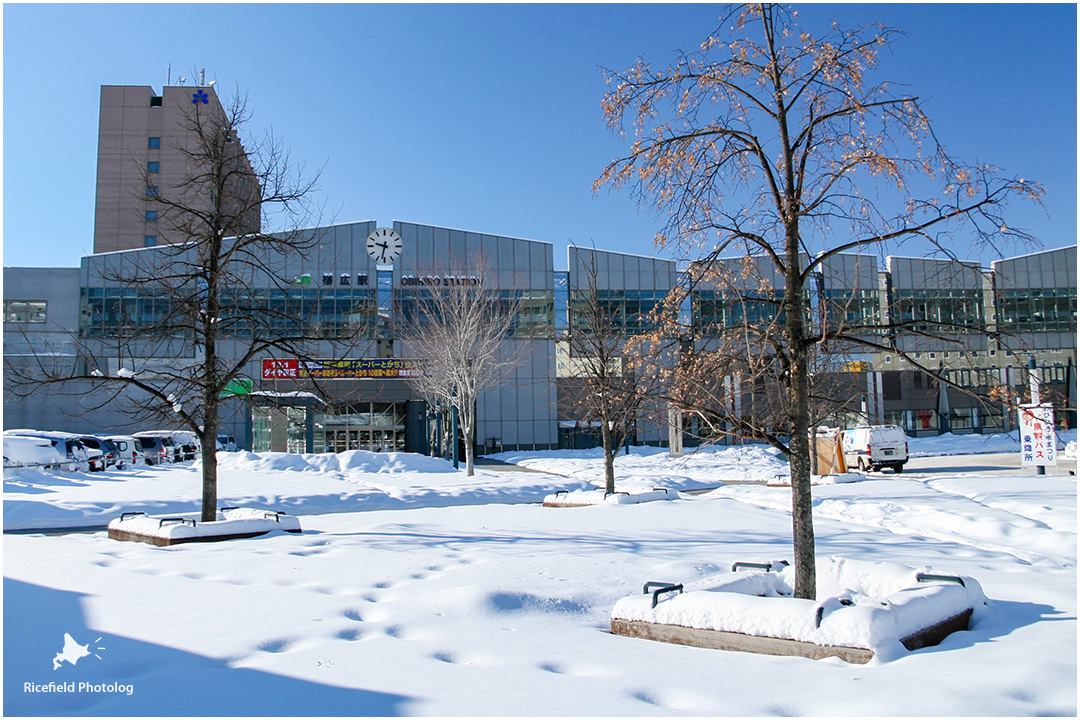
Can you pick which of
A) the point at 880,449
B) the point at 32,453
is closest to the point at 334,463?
the point at 32,453

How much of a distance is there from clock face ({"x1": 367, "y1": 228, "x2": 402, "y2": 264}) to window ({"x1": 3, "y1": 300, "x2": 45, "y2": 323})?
73.3 feet

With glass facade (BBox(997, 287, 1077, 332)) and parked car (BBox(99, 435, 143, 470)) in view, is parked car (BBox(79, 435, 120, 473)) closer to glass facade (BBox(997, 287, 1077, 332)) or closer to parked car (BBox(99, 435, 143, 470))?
parked car (BBox(99, 435, 143, 470))

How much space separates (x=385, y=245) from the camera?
148ft

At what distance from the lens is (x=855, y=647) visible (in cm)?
450

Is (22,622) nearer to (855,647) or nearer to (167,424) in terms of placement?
(855,647)

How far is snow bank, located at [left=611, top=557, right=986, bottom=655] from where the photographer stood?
181 inches

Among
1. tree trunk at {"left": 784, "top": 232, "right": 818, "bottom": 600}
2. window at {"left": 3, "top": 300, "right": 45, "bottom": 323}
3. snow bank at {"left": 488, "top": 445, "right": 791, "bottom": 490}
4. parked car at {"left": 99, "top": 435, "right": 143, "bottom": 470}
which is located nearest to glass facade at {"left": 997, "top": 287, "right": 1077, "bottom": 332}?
snow bank at {"left": 488, "top": 445, "right": 791, "bottom": 490}

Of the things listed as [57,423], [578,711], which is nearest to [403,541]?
[578,711]

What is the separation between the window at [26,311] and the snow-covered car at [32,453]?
67.5 feet

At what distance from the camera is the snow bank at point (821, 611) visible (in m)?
4.60

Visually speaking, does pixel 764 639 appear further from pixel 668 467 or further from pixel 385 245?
pixel 385 245

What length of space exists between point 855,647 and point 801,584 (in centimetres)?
163
